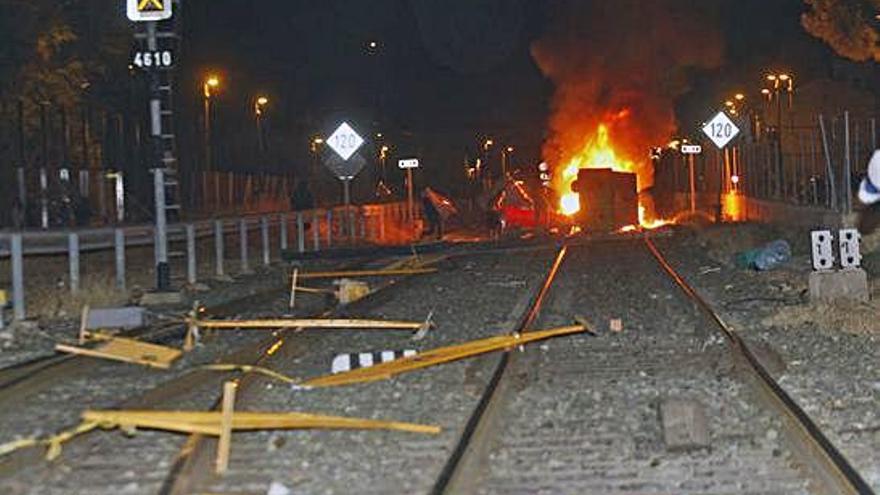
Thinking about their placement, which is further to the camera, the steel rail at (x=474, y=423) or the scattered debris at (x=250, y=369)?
the scattered debris at (x=250, y=369)

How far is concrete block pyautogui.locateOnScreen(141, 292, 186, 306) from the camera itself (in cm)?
2325

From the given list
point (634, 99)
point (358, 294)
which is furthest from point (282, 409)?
point (634, 99)

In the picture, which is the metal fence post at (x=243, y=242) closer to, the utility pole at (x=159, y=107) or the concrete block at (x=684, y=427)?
the utility pole at (x=159, y=107)

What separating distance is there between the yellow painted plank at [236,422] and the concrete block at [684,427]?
1.71m

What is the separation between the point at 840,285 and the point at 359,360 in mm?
7994

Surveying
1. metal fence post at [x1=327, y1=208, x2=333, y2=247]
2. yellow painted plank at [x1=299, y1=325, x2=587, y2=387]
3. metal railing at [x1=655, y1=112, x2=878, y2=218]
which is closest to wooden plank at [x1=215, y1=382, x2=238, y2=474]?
yellow painted plank at [x1=299, y1=325, x2=587, y2=387]

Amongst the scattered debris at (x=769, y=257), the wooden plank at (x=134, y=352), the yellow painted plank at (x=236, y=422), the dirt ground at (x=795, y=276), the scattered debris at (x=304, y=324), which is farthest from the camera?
the scattered debris at (x=769, y=257)

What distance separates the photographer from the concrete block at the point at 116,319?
19.0 metres

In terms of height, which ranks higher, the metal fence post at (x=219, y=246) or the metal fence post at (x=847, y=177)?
the metal fence post at (x=847, y=177)

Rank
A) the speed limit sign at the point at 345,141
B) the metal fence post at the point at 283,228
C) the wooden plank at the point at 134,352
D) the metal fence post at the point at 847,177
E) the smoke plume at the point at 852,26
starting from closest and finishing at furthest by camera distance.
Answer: the wooden plank at the point at 134,352, the metal fence post at the point at 847,177, the metal fence post at the point at 283,228, the speed limit sign at the point at 345,141, the smoke plume at the point at 852,26

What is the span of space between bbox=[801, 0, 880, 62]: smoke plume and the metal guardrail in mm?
17664

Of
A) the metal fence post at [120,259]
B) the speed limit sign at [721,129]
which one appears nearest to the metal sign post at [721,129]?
the speed limit sign at [721,129]

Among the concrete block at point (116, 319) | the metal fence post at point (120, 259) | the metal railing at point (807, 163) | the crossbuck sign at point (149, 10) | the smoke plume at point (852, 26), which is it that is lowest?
the concrete block at point (116, 319)

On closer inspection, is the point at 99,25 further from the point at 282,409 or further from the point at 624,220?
the point at 282,409
